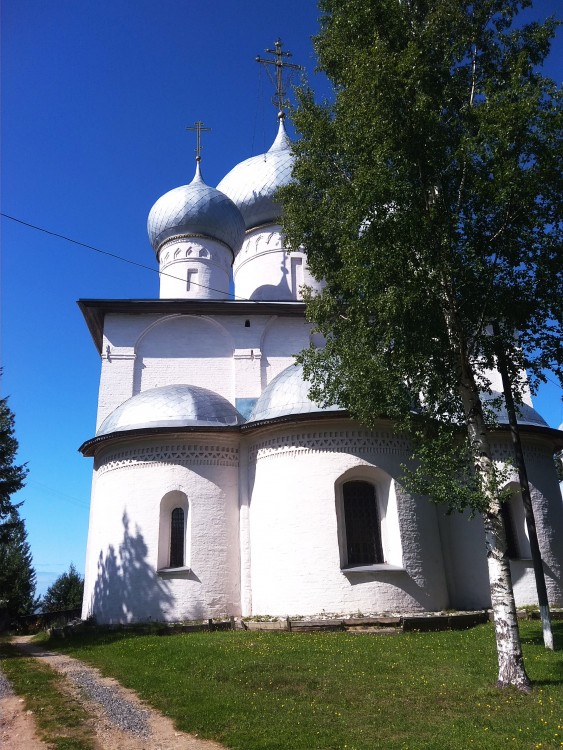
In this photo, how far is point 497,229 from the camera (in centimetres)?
800

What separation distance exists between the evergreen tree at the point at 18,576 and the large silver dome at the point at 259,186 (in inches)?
557

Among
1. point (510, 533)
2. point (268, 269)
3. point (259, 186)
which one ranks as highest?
point (259, 186)

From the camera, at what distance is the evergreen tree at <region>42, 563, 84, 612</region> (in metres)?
28.1

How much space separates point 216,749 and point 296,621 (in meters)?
6.61

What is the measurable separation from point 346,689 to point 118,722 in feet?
7.84

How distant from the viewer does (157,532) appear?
1296cm

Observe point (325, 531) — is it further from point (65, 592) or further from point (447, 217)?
point (65, 592)

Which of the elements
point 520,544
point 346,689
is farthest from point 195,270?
point 346,689

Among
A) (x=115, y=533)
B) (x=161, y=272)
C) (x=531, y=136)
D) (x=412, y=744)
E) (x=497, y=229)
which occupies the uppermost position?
(x=161, y=272)

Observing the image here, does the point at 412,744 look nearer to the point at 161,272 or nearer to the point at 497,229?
the point at 497,229

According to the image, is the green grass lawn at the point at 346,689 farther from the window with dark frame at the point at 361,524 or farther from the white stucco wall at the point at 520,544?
the white stucco wall at the point at 520,544

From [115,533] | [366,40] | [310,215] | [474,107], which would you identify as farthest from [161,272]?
[474,107]

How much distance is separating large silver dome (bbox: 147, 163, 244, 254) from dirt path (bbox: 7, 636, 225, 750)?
1455 centimetres

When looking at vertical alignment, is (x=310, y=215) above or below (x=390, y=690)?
Result: above
